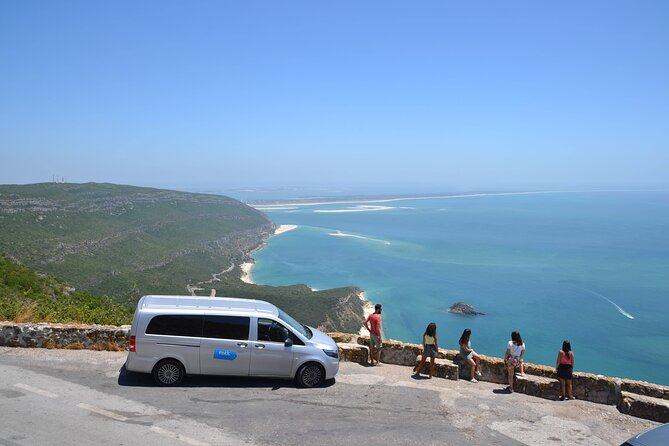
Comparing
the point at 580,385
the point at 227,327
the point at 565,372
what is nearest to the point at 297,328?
the point at 227,327

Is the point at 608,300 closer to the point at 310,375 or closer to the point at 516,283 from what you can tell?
the point at 516,283

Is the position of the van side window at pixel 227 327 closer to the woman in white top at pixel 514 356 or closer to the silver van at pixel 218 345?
the silver van at pixel 218 345

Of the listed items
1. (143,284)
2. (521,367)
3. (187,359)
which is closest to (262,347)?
(187,359)

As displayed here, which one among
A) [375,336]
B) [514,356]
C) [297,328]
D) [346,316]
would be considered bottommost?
[346,316]

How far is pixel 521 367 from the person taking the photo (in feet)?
41.1

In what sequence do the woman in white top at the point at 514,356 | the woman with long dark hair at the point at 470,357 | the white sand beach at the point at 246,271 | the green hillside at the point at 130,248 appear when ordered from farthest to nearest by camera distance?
1. the white sand beach at the point at 246,271
2. the green hillside at the point at 130,248
3. the woman with long dark hair at the point at 470,357
4. the woman in white top at the point at 514,356

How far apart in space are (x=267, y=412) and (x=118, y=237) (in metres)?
87.4

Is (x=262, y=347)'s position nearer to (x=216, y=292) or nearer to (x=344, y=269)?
(x=216, y=292)

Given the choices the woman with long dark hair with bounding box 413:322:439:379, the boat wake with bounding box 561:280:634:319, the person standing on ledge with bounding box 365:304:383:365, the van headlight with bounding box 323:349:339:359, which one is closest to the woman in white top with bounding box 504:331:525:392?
the woman with long dark hair with bounding box 413:322:439:379

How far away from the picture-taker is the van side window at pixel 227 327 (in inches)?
424

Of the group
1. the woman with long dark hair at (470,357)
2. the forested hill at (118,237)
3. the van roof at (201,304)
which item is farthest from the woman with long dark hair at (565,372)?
the forested hill at (118,237)

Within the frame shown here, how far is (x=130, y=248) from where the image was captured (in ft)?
276

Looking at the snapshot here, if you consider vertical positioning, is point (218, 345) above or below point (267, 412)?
above

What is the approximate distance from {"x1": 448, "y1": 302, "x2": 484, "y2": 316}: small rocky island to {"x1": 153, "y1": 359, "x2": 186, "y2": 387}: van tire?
220 feet
